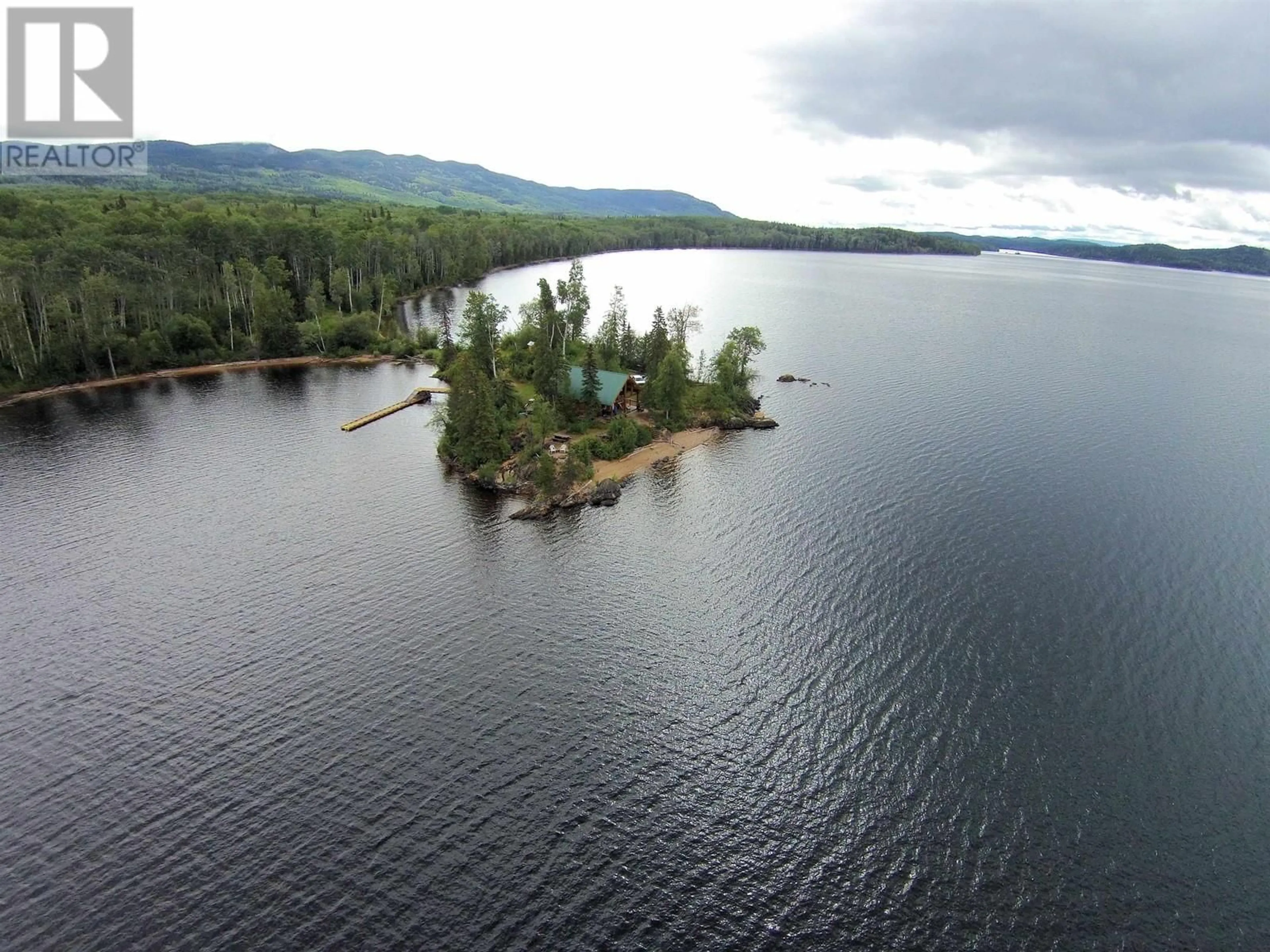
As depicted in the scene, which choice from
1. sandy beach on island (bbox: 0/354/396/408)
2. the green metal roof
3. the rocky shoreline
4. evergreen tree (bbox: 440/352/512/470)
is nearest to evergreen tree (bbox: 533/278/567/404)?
the green metal roof

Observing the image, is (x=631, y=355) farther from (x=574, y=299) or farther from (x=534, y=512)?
(x=534, y=512)

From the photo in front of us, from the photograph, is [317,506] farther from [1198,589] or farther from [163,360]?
[1198,589]

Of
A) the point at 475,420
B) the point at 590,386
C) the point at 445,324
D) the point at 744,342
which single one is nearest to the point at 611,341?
the point at 590,386

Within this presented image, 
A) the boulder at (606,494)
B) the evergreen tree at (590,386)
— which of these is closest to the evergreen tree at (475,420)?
the boulder at (606,494)

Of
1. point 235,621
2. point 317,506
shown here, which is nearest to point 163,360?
point 317,506

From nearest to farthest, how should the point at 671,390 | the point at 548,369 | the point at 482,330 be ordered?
the point at 548,369
the point at 671,390
the point at 482,330

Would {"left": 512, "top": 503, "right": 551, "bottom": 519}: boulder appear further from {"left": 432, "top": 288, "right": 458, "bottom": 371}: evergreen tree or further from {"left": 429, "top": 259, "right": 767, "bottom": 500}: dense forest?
{"left": 432, "top": 288, "right": 458, "bottom": 371}: evergreen tree
